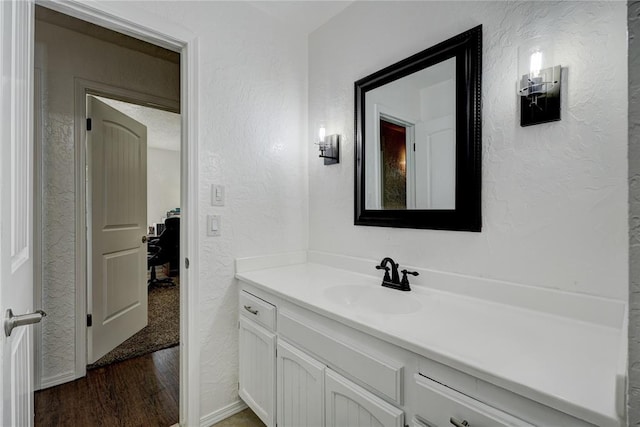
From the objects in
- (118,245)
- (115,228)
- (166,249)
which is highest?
(115,228)

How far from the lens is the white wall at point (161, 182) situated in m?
6.51

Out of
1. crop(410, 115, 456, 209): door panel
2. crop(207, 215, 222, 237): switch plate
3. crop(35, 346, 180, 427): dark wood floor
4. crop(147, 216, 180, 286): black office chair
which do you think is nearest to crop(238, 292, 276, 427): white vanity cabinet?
crop(207, 215, 222, 237): switch plate

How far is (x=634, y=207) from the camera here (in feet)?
1.20

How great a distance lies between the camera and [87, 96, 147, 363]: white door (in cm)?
226

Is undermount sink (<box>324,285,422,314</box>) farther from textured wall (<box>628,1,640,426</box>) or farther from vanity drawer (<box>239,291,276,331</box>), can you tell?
textured wall (<box>628,1,640,426</box>)

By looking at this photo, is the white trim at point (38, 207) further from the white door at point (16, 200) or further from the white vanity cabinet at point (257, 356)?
the white vanity cabinet at point (257, 356)

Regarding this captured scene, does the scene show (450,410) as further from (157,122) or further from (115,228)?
(157,122)

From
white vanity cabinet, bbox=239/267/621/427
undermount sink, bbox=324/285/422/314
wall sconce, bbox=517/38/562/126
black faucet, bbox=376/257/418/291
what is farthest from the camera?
black faucet, bbox=376/257/418/291

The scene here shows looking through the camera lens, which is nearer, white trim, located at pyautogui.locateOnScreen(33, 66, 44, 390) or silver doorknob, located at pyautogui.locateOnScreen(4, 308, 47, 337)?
silver doorknob, located at pyautogui.locateOnScreen(4, 308, 47, 337)

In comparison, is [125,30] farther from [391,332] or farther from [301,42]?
[391,332]

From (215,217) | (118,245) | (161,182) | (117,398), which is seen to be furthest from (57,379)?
(161,182)

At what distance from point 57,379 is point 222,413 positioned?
49.8 inches

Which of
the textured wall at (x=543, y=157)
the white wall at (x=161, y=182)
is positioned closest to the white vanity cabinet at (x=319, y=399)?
the textured wall at (x=543, y=157)

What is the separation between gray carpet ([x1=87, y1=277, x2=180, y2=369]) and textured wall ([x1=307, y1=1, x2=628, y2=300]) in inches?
84.5
